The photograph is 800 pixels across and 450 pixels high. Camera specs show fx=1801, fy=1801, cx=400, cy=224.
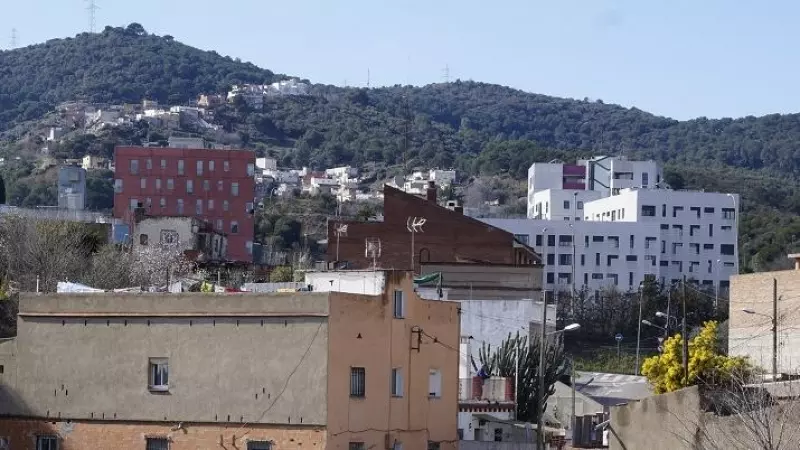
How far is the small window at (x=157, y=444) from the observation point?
41.3 m

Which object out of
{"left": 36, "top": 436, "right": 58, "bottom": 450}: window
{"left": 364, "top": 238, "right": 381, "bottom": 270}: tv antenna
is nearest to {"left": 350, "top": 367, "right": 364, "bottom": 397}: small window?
{"left": 36, "top": 436, "right": 58, "bottom": 450}: window

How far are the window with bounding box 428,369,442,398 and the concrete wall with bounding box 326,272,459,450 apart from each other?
13 cm

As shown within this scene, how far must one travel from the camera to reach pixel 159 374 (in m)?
41.7

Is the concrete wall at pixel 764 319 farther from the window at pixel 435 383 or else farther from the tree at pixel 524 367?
the window at pixel 435 383

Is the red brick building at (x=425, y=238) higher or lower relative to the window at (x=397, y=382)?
higher

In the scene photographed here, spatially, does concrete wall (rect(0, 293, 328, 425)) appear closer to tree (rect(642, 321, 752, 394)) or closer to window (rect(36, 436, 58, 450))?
window (rect(36, 436, 58, 450))

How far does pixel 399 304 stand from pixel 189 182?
105056mm

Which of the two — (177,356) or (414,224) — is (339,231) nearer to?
(414,224)

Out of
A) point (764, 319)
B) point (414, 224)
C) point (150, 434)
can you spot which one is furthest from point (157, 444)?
point (414, 224)

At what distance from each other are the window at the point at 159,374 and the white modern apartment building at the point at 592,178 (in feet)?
417

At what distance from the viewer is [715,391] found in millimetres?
36906

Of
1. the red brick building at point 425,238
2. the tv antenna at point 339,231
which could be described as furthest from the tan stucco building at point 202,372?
the tv antenna at point 339,231

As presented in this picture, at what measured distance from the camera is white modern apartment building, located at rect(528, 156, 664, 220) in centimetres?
17238

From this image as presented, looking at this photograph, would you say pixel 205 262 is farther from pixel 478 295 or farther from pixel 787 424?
pixel 787 424
